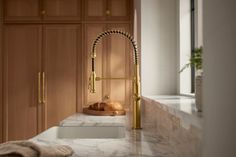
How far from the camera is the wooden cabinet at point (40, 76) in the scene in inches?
150

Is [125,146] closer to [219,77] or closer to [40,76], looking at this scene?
[219,77]

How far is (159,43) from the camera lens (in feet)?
7.72

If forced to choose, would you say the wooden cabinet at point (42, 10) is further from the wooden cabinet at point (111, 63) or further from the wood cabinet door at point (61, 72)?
the wooden cabinet at point (111, 63)

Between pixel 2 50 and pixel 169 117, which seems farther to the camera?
pixel 2 50

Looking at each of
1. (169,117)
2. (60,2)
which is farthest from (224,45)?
(60,2)

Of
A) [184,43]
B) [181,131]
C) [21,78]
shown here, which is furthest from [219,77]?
[21,78]

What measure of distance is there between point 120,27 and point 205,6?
3352mm

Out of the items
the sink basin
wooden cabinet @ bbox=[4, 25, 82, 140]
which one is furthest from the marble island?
wooden cabinet @ bbox=[4, 25, 82, 140]

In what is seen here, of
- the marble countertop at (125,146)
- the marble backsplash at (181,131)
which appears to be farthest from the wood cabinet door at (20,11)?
the marble countertop at (125,146)

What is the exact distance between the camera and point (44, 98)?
383 cm

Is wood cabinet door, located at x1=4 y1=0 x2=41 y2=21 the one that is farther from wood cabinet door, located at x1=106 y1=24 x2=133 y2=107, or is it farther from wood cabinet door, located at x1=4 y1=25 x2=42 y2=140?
wood cabinet door, located at x1=106 y1=24 x2=133 y2=107

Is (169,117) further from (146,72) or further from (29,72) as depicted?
(29,72)

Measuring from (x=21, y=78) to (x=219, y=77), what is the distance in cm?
358

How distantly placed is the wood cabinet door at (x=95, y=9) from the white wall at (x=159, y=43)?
5.11 ft
